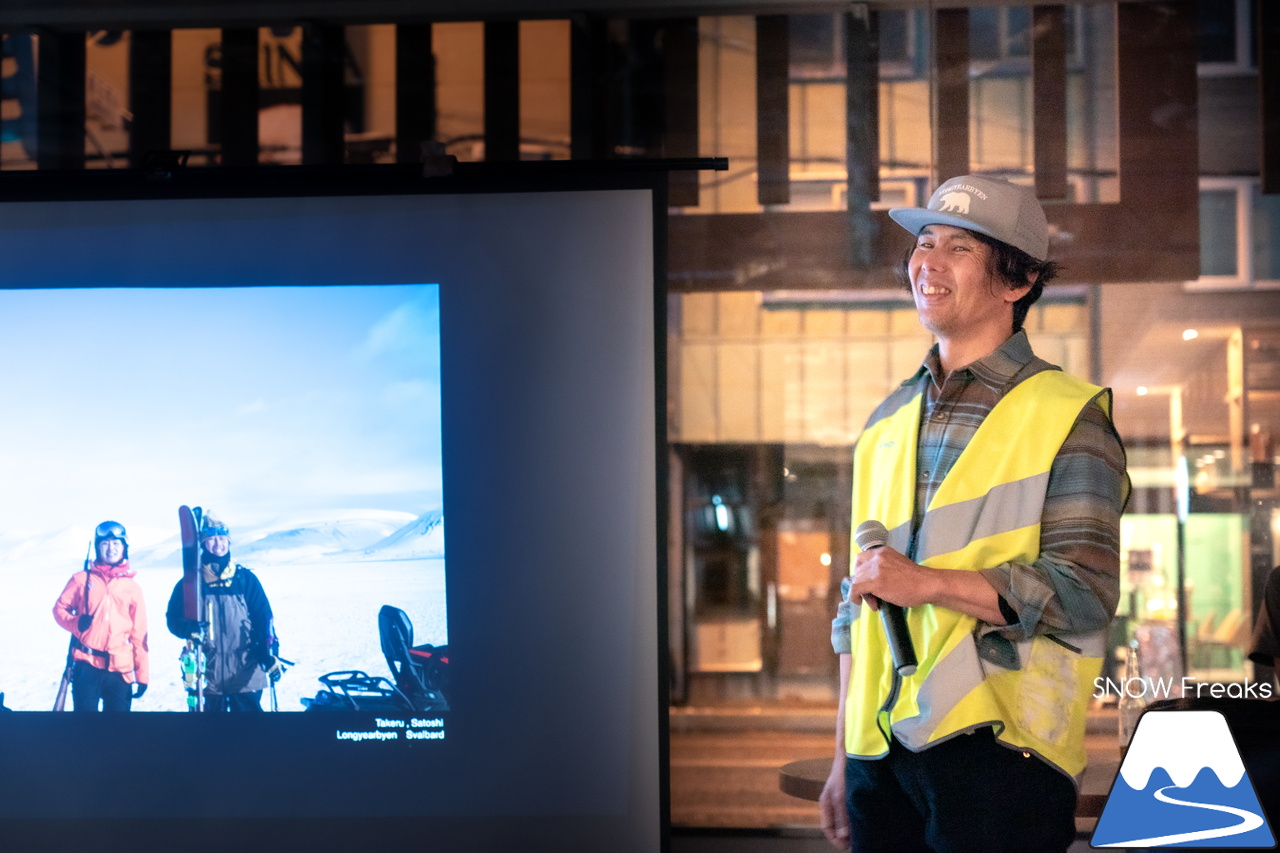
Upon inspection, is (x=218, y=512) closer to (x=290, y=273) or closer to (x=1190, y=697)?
(x=290, y=273)

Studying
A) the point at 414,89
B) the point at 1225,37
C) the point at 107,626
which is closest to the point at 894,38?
the point at 1225,37

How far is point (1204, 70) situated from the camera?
3.46 m

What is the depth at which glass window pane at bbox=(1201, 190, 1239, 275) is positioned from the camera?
11.2 feet

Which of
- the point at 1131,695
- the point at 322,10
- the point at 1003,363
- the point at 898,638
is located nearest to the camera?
the point at 898,638

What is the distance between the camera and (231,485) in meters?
3.13

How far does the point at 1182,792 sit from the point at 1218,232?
1.67 meters

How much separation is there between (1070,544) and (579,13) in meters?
2.43

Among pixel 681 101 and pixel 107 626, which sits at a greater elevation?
pixel 681 101

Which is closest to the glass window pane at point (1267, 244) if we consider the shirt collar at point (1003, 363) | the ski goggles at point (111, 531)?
the shirt collar at point (1003, 363)

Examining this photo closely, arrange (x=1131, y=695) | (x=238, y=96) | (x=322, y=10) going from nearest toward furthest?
(x=1131, y=695)
(x=322, y=10)
(x=238, y=96)

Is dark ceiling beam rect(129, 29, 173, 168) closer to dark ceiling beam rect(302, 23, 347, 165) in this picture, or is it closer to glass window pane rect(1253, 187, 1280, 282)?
dark ceiling beam rect(302, 23, 347, 165)

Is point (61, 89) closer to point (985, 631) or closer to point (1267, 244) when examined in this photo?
point (985, 631)

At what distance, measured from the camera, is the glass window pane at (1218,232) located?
3406 millimetres

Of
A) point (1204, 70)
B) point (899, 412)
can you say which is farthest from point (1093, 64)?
point (899, 412)
